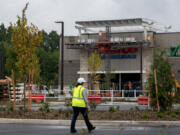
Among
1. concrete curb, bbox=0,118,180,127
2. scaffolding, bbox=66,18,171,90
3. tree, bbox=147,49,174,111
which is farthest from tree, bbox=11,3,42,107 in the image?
scaffolding, bbox=66,18,171,90

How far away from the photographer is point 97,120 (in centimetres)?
1381

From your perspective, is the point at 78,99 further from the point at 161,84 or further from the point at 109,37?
the point at 109,37

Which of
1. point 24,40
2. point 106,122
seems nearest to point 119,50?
point 24,40

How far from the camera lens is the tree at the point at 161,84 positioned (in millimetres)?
15922

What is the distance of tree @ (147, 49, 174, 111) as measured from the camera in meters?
15.9

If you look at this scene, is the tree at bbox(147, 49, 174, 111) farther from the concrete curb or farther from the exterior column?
the exterior column

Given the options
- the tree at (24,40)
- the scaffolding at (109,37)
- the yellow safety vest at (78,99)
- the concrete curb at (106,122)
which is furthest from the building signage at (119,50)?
the yellow safety vest at (78,99)

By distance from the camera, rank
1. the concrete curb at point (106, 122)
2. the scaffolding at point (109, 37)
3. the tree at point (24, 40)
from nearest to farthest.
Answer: the concrete curb at point (106, 122), the tree at point (24, 40), the scaffolding at point (109, 37)

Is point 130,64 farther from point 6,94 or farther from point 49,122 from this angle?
point 49,122

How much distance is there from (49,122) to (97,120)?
1.77m

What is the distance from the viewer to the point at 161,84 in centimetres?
1614

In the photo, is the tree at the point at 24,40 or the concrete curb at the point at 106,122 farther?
the tree at the point at 24,40

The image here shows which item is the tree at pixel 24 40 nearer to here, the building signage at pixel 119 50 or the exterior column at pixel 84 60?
the building signage at pixel 119 50

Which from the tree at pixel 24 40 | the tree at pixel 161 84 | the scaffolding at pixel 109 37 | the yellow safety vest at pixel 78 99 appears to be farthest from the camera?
the scaffolding at pixel 109 37
